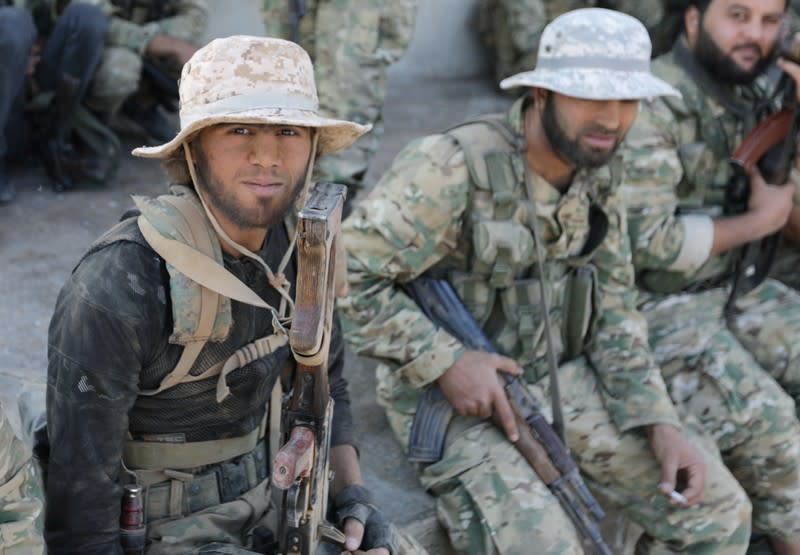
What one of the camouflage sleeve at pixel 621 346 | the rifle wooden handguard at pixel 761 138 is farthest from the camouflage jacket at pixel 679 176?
the camouflage sleeve at pixel 621 346

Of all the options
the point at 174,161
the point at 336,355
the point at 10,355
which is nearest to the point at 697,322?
the point at 336,355

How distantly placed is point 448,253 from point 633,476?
0.89m

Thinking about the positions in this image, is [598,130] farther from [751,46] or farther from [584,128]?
[751,46]

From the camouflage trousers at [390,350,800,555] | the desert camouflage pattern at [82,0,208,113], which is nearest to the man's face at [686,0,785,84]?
the camouflage trousers at [390,350,800,555]

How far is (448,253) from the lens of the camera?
3.11 meters

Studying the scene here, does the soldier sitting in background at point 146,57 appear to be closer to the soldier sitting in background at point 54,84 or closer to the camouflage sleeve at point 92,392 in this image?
the soldier sitting in background at point 54,84

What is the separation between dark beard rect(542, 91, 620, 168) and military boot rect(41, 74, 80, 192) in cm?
252

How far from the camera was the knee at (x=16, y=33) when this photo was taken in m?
4.37

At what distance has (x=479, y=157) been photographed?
303cm

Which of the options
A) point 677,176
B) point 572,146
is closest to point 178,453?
point 572,146

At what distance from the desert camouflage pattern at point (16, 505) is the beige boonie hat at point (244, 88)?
26.2 inches

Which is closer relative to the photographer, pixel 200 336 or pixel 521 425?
pixel 200 336

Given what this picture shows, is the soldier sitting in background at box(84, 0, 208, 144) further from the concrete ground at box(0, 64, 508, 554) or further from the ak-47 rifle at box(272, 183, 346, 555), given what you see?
the ak-47 rifle at box(272, 183, 346, 555)

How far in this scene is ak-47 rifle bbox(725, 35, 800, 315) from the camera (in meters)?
3.78
